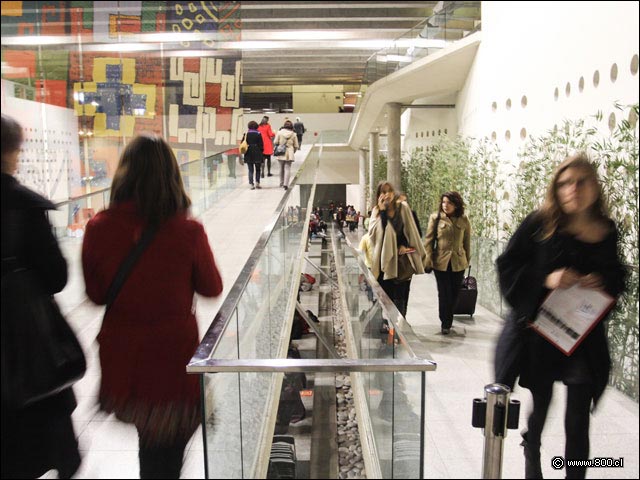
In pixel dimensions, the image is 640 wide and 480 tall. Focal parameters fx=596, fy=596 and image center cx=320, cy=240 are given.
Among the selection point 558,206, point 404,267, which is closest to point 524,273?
point 558,206

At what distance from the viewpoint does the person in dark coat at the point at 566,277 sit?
89.8 inches

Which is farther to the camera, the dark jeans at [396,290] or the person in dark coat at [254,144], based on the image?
the person in dark coat at [254,144]

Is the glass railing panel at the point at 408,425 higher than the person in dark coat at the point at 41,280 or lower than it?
lower

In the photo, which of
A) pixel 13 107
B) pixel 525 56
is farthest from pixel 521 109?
pixel 13 107

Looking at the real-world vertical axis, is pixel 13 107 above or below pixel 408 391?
above

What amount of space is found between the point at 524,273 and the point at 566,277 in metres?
0.16

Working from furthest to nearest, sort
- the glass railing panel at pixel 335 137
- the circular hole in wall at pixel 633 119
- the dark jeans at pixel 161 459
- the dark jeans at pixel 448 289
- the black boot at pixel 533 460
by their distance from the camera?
the glass railing panel at pixel 335 137 → the dark jeans at pixel 448 289 → the circular hole in wall at pixel 633 119 → the black boot at pixel 533 460 → the dark jeans at pixel 161 459

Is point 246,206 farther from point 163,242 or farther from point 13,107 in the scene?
point 163,242

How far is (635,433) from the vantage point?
362 cm

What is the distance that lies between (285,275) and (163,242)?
543cm

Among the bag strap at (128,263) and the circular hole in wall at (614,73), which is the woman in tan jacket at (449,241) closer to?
the circular hole in wall at (614,73)

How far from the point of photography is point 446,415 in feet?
12.9

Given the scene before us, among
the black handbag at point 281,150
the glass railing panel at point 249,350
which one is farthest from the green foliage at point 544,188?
the black handbag at point 281,150

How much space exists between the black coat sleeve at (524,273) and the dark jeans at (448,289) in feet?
11.2
